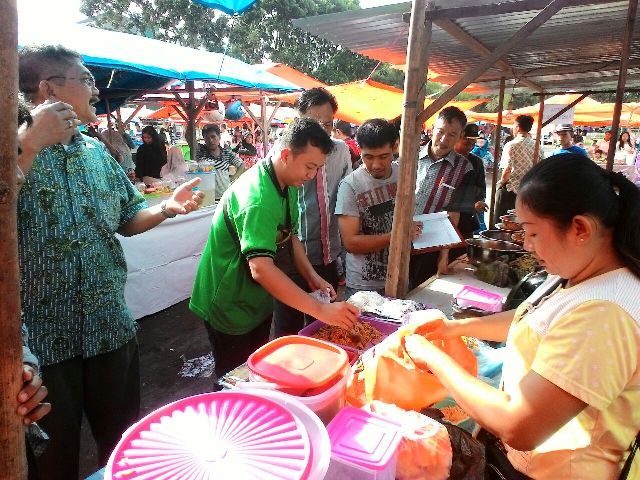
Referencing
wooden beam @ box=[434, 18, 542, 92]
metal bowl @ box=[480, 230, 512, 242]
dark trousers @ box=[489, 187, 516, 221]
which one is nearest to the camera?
wooden beam @ box=[434, 18, 542, 92]

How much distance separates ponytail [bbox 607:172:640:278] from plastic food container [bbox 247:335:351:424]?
762mm

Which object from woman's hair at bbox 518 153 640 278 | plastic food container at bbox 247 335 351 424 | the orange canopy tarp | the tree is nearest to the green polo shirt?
plastic food container at bbox 247 335 351 424

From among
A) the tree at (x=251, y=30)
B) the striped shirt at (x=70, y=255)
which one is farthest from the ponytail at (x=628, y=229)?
the tree at (x=251, y=30)

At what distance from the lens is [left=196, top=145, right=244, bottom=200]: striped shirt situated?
629cm

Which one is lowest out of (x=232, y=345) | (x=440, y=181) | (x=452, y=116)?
(x=232, y=345)

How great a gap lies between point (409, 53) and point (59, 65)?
158cm

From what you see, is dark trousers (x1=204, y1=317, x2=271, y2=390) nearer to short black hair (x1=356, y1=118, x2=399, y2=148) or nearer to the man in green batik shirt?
the man in green batik shirt

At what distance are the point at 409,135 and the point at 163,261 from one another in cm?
327

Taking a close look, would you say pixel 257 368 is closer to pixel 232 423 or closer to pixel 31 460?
pixel 232 423

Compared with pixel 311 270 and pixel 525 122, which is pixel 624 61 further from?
pixel 525 122

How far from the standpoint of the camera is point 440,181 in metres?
3.41

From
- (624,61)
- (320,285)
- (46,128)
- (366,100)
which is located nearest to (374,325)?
(320,285)

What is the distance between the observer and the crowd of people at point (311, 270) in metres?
0.97

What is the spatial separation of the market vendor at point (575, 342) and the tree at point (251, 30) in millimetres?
28791
